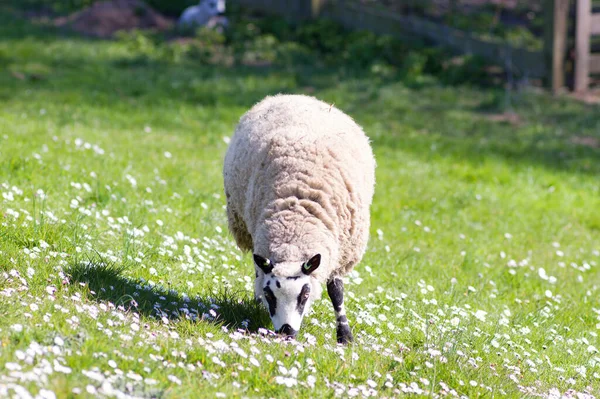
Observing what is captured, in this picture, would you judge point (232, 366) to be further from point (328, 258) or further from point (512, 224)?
point (512, 224)

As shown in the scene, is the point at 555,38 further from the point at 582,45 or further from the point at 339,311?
the point at 339,311

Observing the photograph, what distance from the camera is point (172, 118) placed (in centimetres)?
1440

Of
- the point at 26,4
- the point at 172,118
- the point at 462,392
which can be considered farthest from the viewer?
the point at 26,4

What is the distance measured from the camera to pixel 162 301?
6359 mm

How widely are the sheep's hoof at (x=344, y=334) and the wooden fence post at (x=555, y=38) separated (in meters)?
11.7

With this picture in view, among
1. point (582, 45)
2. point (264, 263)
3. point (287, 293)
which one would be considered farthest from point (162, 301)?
point (582, 45)

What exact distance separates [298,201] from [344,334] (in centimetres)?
111

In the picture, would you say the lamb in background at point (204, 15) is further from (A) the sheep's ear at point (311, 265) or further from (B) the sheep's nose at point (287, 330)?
(B) the sheep's nose at point (287, 330)

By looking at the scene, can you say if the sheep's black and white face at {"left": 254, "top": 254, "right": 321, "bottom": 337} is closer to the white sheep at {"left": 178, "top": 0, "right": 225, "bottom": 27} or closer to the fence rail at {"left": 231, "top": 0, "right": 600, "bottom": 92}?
the fence rail at {"left": 231, "top": 0, "right": 600, "bottom": 92}

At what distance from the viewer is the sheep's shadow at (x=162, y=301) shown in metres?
6.06

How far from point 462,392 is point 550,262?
4.83 meters

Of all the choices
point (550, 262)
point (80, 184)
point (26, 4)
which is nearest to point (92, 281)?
point (80, 184)

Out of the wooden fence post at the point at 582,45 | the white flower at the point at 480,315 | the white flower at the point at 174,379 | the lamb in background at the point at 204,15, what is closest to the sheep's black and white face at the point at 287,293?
the white flower at the point at 174,379

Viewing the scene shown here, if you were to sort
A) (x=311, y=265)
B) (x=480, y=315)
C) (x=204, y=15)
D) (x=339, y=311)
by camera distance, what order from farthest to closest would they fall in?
(x=204, y=15)
(x=480, y=315)
(x=339, y=311)
(x=311, y=265)
